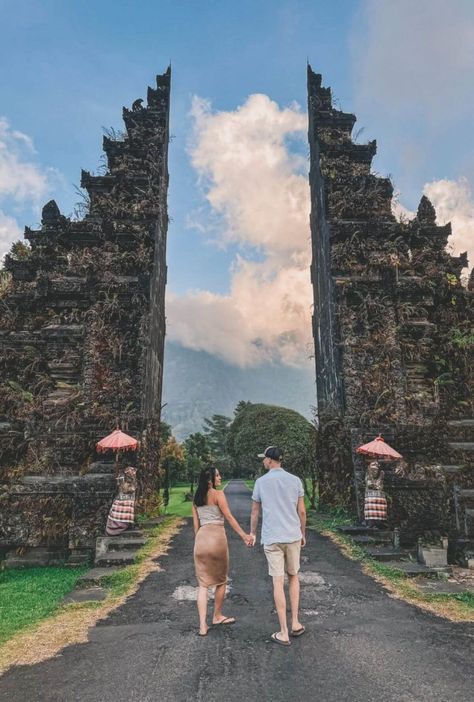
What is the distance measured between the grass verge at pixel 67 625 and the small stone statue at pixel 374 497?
4.72 metres

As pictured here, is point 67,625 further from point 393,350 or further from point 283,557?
point 393,350

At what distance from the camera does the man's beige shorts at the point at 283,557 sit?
5082 mm

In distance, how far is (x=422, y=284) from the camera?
567 inches

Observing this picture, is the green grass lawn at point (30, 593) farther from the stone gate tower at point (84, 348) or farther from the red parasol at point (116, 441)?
the red parasol at point (116, 441)

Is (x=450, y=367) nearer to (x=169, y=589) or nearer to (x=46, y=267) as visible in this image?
(x=169, y=589)

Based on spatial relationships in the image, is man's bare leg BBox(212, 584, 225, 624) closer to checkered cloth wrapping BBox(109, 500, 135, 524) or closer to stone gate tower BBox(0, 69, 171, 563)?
checkered cloth wrapping BBox(109, 500, 135, 524)

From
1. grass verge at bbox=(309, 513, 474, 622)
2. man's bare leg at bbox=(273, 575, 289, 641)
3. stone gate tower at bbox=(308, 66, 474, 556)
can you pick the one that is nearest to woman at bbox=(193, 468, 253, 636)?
man's bare leg at bbox=(273, 575, 289, 641)

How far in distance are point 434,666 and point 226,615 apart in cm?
256

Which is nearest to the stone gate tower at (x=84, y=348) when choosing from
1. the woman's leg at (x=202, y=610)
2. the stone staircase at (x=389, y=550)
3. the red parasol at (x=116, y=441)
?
the red parasol at (x=116, y=441)

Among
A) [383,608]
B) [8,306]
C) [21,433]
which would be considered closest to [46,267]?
[8,306]

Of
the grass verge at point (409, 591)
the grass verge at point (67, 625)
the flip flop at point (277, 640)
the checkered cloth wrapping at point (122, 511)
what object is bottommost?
the grass verge at point (67, 625)

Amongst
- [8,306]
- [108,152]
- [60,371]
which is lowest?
[60,371]

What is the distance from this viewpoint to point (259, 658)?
4.48 metres

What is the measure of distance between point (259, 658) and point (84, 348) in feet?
36.5
